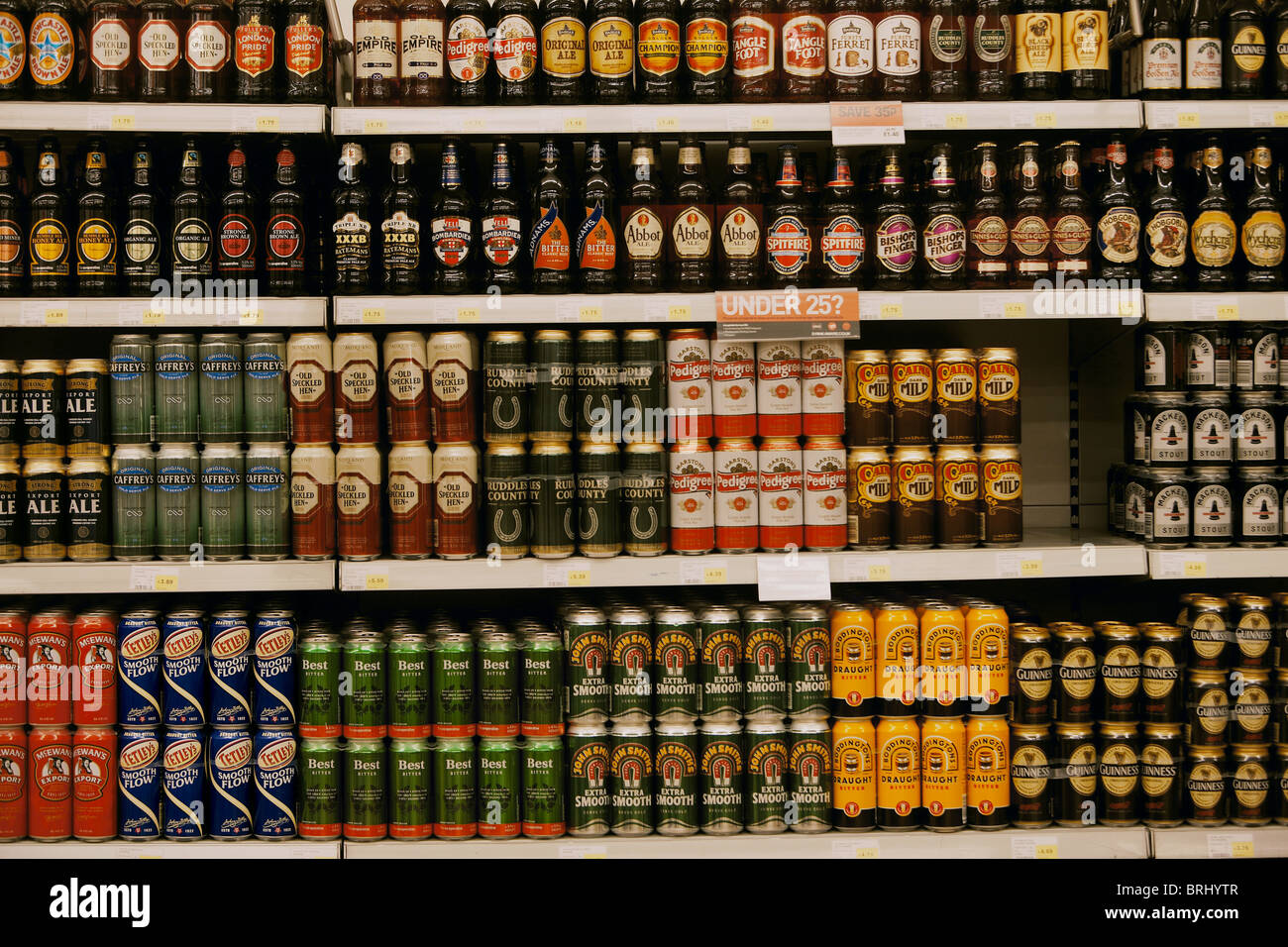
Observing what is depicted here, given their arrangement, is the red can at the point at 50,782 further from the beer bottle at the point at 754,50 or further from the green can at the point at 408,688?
the beer bottle at the point at 754,50

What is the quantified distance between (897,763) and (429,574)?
3.62 ft

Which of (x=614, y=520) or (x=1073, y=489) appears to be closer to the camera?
(x=614, y=520)

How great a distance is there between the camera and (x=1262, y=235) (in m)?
2.44

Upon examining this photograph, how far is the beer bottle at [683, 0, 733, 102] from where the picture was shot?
2367 millimetres

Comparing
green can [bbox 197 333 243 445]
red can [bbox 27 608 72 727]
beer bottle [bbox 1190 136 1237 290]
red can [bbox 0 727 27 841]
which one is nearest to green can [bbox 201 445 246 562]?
green can [bbox 197 333 243 445]

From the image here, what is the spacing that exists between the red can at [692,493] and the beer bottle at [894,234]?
0.58 metres

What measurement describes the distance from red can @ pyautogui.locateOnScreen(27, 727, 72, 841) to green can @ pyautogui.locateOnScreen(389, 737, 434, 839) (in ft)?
2.31

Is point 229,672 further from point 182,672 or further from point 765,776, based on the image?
point 765,776

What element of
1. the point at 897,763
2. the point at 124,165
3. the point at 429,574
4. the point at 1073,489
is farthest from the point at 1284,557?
the point at 124,165

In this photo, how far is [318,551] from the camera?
232 centimetres

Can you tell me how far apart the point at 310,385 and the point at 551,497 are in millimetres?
576

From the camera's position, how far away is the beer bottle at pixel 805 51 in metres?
2.37

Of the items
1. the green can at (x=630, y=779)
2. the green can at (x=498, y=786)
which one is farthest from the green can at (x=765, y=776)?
the green can at (x=498, y=786)

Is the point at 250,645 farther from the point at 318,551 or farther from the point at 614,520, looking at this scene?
the point at 614,520
